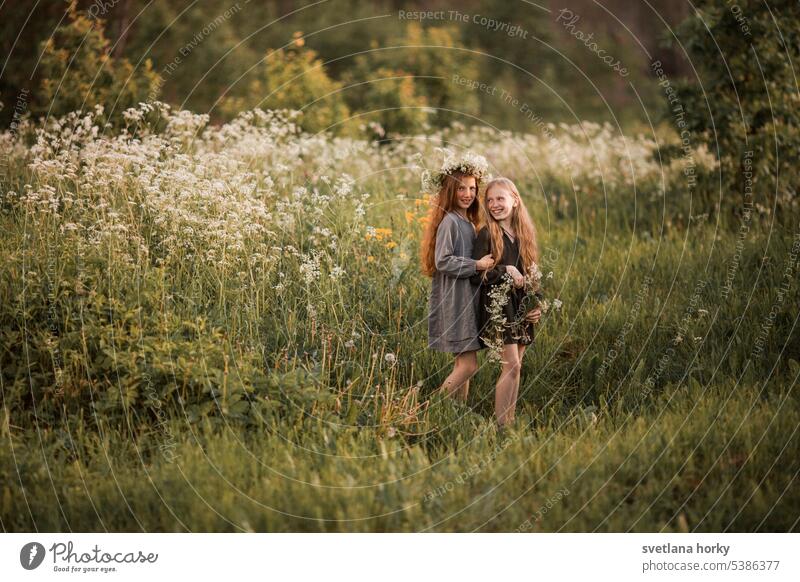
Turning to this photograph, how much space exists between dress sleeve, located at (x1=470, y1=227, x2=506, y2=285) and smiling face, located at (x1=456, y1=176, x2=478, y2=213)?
8.5 inches

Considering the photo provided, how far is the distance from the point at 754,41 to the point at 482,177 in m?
4.44

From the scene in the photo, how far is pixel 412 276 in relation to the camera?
229 inches

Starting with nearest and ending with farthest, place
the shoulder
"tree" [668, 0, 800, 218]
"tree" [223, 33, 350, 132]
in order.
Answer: the shoulder → "tree" [668, 0, 800, 218] → "tree" [223, 33, 350, 132]

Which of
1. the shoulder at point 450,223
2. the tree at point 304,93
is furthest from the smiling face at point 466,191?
the tree at point 304,93

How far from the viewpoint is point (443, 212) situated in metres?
4.88

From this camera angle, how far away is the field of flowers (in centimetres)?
378

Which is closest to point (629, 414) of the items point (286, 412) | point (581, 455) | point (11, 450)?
point (581, 455)

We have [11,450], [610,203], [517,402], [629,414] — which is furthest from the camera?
[610,203]

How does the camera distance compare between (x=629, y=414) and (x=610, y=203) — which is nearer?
(x=629, y=414)

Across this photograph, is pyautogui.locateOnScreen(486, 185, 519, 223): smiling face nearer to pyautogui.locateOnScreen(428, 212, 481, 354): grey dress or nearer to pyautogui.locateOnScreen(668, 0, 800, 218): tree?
pyautogui.locateOnScreen(428, 212, 481, 354): grey dress

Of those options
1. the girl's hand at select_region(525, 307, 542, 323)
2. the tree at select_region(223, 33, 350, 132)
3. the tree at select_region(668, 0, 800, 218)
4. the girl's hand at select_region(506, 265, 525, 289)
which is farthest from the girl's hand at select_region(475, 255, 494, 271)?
the tree at select_region(223, 33, 350, 132)

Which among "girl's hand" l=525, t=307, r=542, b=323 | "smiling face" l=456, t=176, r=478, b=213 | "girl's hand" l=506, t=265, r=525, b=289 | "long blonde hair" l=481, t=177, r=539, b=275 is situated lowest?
"girl's hand" l=525, t=307, r=542, b=323

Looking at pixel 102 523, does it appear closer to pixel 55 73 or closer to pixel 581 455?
pixel 581 455
